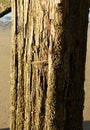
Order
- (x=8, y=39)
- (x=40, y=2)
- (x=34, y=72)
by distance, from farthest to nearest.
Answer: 1. (x=8, y=39)
2. (x=34, y=72)
3. (x=40, y=2)

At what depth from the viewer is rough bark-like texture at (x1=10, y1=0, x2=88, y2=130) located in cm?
163

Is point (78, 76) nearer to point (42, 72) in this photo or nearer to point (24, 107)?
point (42, 72)

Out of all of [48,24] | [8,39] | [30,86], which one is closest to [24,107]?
[30,86]

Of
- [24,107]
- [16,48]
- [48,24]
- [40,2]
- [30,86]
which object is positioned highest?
[40,2]

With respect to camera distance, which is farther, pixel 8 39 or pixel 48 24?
pixel 8 39

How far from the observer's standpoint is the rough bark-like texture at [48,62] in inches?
64.4

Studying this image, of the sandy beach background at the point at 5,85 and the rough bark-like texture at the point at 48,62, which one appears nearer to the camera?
the rough bark-like texture at the point at 48,62

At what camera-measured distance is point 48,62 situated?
1.68 metres

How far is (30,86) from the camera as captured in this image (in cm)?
175

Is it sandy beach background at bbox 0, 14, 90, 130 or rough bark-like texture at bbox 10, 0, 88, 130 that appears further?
sandy beach background at bbox 0, 14, 90, 130

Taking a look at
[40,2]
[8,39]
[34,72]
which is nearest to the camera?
[40,2]

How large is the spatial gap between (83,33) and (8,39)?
34.8ft

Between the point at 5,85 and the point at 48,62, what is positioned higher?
the point at 48,62

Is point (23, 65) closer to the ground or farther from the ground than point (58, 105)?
farther from the ground
